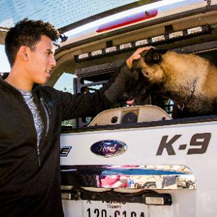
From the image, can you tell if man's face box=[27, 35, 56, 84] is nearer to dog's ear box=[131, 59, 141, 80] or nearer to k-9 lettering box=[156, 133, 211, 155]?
dog's ear box=[131, 59, 141, 80]

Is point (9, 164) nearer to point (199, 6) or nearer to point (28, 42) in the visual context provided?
point (28, 42)

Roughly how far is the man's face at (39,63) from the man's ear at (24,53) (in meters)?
0.03

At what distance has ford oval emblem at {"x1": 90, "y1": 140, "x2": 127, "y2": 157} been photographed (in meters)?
1.91

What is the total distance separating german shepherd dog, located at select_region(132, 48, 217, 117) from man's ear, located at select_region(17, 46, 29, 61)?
1004 mm

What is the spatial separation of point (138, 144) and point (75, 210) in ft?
2.36

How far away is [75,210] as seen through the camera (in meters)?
2.18

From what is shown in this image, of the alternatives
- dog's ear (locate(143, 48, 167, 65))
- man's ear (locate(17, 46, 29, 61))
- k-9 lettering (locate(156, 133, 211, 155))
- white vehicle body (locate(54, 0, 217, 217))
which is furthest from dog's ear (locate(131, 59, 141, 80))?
k-9 lettering (locate(156, 133, 211, 155))

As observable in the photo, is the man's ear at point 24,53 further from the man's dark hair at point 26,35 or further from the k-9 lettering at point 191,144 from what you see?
the k-9 lettering at point 191,144

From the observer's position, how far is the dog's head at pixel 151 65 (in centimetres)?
306

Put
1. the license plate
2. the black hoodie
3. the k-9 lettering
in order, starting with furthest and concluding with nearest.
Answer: the black hoodie
the license plate
the k-9 lettering

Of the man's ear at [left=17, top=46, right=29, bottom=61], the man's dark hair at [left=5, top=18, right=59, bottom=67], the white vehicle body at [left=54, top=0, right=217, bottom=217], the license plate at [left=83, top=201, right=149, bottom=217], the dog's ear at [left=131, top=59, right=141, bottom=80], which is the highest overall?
the man's dark hair at [left=5, top=18, right=59, bottom=67]

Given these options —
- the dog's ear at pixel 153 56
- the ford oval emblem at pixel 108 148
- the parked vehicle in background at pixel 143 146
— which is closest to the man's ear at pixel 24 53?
the parked vehicle in background at pixel 143 146

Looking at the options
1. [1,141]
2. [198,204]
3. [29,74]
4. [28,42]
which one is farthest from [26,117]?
[198,204]

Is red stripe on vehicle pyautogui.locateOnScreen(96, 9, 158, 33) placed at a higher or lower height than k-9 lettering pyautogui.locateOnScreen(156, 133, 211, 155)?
higher
